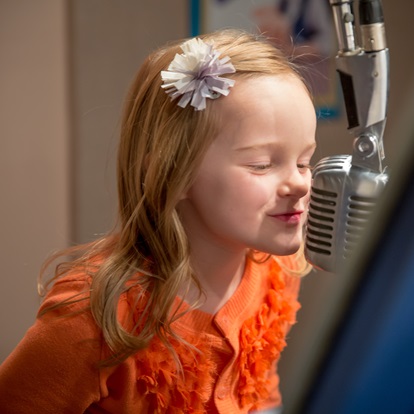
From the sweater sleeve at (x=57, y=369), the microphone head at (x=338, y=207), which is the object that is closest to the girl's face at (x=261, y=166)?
the microphone head at (x=338, y=207)

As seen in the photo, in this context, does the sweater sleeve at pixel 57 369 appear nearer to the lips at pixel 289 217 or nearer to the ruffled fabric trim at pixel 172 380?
the ruffled fabric trim at pixel 172 380

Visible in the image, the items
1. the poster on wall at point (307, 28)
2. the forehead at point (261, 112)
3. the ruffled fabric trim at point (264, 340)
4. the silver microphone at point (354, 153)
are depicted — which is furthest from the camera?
the poster on wall at point (307, 28)

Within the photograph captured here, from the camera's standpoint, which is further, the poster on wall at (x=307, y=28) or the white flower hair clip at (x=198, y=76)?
the poster on wall at (x=307, y=28)

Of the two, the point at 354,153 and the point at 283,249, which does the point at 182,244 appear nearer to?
the point at 283,249

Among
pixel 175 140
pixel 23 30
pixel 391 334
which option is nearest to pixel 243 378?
pixel 175 140

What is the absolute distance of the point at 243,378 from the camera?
105 centimetres

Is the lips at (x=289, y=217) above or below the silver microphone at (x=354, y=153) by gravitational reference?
below

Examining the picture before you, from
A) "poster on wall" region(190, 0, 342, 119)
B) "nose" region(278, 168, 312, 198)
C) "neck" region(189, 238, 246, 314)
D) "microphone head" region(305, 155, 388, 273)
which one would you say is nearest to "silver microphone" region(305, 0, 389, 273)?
"microphone head" region(305, 155, 388, 273)

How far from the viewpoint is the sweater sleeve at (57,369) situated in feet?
3.15

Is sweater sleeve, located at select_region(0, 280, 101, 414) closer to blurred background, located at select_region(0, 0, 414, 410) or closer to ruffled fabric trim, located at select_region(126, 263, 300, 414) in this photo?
ruffled fabric trim, located at select_region(126, 263, 300, 414)

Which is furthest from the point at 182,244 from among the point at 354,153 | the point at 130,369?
→ the point at 354,153

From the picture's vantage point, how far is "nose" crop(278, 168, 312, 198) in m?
0.92

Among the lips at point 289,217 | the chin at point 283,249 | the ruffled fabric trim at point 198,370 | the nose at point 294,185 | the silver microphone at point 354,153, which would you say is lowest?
the ruffled fabric trim at point 198,370

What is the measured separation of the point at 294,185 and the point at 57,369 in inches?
15.3
